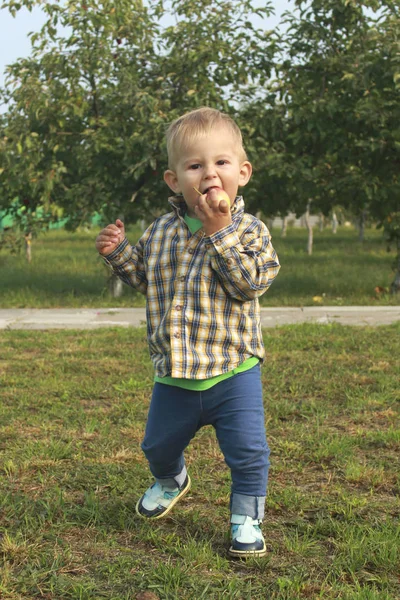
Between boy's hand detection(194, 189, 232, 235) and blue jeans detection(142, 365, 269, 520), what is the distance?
509 mm

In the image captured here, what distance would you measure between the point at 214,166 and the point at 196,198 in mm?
115

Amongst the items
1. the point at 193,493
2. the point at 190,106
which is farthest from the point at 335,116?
the point at 193,493

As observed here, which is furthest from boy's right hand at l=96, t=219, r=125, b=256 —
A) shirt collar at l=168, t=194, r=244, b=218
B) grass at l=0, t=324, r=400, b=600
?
grass at l=0, t=324, r=400, b=600

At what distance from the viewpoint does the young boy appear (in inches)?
106

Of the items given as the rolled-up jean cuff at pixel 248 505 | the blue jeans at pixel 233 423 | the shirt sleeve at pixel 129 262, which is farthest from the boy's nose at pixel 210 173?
the rolled-up jean cuff at pixel 248 505

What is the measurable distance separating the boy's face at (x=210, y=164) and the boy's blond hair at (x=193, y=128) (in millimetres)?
17

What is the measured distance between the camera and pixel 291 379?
5320 mm

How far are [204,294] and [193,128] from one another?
1.73 ft

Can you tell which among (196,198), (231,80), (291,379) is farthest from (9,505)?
(231,80)

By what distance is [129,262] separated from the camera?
293 cm

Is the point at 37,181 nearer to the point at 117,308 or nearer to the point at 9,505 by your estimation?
the point at 117,308

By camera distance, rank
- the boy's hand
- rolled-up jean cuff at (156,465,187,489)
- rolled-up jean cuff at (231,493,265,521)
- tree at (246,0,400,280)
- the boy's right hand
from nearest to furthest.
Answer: the boy's hand < rolled-up jean cuff at (231,493,265,521) < the boy's right hand < rolled-up jean cuff at (156,465,187,489) < tree at (246,0,400,280)

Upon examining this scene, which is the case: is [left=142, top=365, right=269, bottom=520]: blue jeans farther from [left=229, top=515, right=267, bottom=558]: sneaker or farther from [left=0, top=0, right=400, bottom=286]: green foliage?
[left=0, top=0, right=400, bottom=286]: green foliage

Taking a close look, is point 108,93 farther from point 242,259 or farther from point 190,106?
point 242,259
